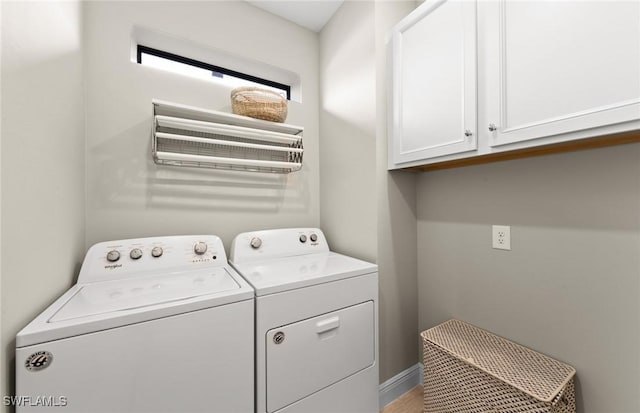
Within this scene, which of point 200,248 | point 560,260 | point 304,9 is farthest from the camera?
point 304,9

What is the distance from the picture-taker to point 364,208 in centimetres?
155

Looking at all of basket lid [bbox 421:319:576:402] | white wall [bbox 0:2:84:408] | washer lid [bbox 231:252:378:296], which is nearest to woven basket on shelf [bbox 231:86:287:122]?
white wall [bbox 0:2:84:408]

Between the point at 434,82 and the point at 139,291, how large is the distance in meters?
1.67

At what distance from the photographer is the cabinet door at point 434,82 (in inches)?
44.5

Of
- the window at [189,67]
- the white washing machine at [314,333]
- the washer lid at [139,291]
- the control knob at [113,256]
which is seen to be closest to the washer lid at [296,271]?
the white washing machine at [314,333]

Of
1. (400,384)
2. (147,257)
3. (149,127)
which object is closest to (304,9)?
(149,127)

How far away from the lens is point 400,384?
1.58 m

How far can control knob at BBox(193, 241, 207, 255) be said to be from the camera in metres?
1.34

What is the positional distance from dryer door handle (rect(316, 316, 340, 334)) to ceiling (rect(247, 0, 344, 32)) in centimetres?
206

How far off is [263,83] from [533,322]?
2.28 m

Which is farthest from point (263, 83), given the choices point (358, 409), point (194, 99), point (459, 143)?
point (358, 409)

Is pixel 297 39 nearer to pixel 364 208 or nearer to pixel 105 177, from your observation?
pixel 364 208

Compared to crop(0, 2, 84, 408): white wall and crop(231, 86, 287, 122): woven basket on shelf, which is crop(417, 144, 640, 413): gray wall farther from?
crop(0, 2, 84, 408): white wall

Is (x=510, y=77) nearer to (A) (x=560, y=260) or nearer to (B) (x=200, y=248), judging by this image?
(A) (x=560, y=260)
